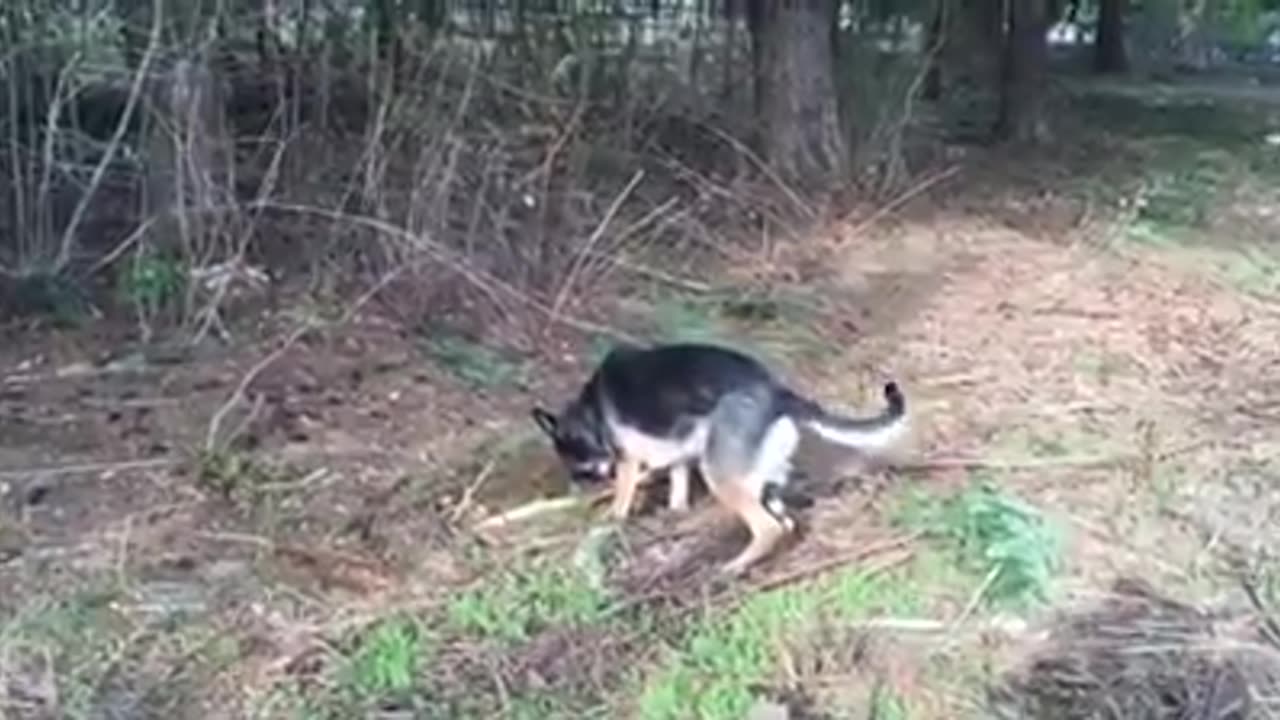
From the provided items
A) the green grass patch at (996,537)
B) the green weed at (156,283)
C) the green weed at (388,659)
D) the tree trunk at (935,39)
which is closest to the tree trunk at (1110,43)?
the tree trunk at (935,39)

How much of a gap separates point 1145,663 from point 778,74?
5.18 m

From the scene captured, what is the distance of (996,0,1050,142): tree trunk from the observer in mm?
11266

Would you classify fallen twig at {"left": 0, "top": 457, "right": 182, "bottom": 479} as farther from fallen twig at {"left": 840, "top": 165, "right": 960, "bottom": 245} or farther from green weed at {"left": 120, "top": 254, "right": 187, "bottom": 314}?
fallen twig at {"left": 840, "top": 165, "right": 960, "bottom": 245}

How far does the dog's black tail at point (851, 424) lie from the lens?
14.9 feet

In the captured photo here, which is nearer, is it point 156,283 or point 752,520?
point 752,520

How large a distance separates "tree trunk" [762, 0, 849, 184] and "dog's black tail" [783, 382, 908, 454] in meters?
3.93

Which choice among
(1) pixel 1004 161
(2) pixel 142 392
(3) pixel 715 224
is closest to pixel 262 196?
(2) pixel 142 392

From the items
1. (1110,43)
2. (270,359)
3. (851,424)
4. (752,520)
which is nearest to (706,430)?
(752,520)

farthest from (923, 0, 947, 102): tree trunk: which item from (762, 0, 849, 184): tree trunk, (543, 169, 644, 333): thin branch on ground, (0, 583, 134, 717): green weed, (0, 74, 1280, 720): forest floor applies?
(0, 583, 134, 717): green weed

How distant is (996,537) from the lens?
4445 mm

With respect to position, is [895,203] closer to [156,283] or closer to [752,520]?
[156,283]

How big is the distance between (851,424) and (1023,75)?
277 inches

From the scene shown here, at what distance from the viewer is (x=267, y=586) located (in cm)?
424

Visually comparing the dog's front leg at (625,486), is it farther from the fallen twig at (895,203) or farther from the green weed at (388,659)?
the fallen twig at (895,203)
